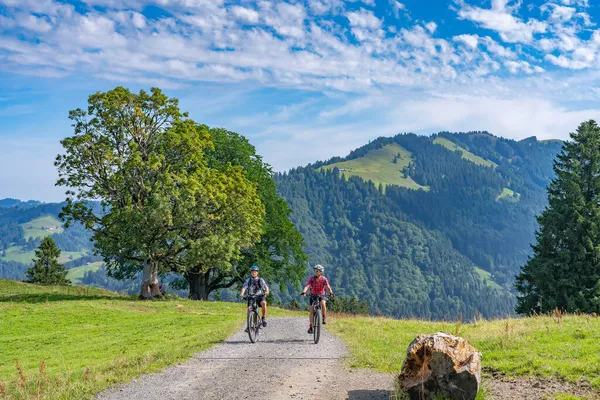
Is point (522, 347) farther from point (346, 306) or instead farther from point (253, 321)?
point (346, 306)

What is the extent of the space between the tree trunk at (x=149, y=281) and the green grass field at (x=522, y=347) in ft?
71.5

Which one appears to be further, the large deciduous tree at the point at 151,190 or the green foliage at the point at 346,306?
the green foliage at the point at 346,306

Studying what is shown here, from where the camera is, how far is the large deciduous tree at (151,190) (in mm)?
37906

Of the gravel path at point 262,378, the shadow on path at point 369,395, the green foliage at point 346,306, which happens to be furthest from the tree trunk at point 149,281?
the green foliage at point 346,306

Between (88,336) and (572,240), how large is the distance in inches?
1505

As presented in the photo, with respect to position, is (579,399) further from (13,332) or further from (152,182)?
(152,182)

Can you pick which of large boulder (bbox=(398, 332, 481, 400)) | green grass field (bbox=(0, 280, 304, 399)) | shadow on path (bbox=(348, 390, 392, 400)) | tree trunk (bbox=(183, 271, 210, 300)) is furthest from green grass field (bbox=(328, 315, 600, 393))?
tree trunk (bbox=(183, 271, 210, 300))

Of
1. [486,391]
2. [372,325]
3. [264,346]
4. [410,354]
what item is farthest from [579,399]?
[372,325]

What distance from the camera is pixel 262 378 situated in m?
13.8

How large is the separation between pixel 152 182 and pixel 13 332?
14.8 meters

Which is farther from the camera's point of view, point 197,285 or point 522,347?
point 197,285

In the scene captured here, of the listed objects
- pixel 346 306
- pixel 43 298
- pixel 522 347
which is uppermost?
pixel 522 347

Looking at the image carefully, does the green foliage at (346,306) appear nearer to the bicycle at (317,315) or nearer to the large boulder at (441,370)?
the bicycle at (317,315)

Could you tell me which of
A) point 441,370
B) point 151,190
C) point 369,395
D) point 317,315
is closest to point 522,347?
point 441,370
